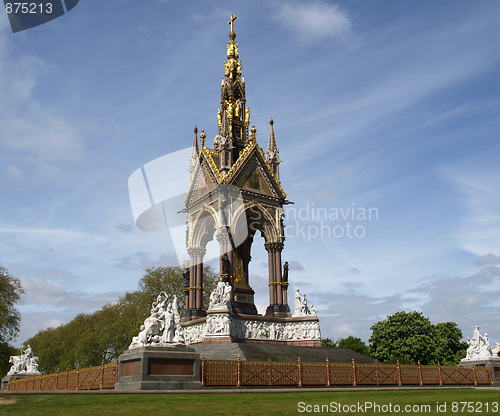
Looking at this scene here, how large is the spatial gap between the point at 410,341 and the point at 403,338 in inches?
48.0

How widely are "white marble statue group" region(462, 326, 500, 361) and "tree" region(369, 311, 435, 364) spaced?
23456 millimetres

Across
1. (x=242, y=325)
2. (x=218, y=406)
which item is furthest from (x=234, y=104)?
(x=218, y=406)

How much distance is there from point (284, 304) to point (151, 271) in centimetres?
2344

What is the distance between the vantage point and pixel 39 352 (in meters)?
61.9

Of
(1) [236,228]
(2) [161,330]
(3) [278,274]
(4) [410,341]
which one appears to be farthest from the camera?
(4) [410,341]

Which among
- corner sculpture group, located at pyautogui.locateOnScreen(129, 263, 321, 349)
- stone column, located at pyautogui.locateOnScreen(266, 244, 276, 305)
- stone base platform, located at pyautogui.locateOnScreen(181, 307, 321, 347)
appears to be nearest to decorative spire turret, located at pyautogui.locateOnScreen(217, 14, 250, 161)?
stone column, located at pyautogui.locateOnScreen(266, 244, 276, 305)

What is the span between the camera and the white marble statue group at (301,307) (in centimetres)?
3149

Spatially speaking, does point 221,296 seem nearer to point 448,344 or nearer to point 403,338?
point 403,338

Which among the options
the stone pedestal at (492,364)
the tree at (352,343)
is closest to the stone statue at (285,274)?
the stone pedestal at (492,364)

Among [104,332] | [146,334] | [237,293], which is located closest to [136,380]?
[146,334]

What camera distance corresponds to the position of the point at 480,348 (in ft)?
91.1

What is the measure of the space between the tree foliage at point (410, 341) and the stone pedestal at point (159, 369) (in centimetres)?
3942

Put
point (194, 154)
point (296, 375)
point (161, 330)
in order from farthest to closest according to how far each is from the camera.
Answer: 1. point (194, 154)
2. point (296, 375)
3. point (161, 330)

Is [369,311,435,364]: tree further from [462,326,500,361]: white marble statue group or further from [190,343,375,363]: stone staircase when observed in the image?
[190,343,375,363]: stone staircase
